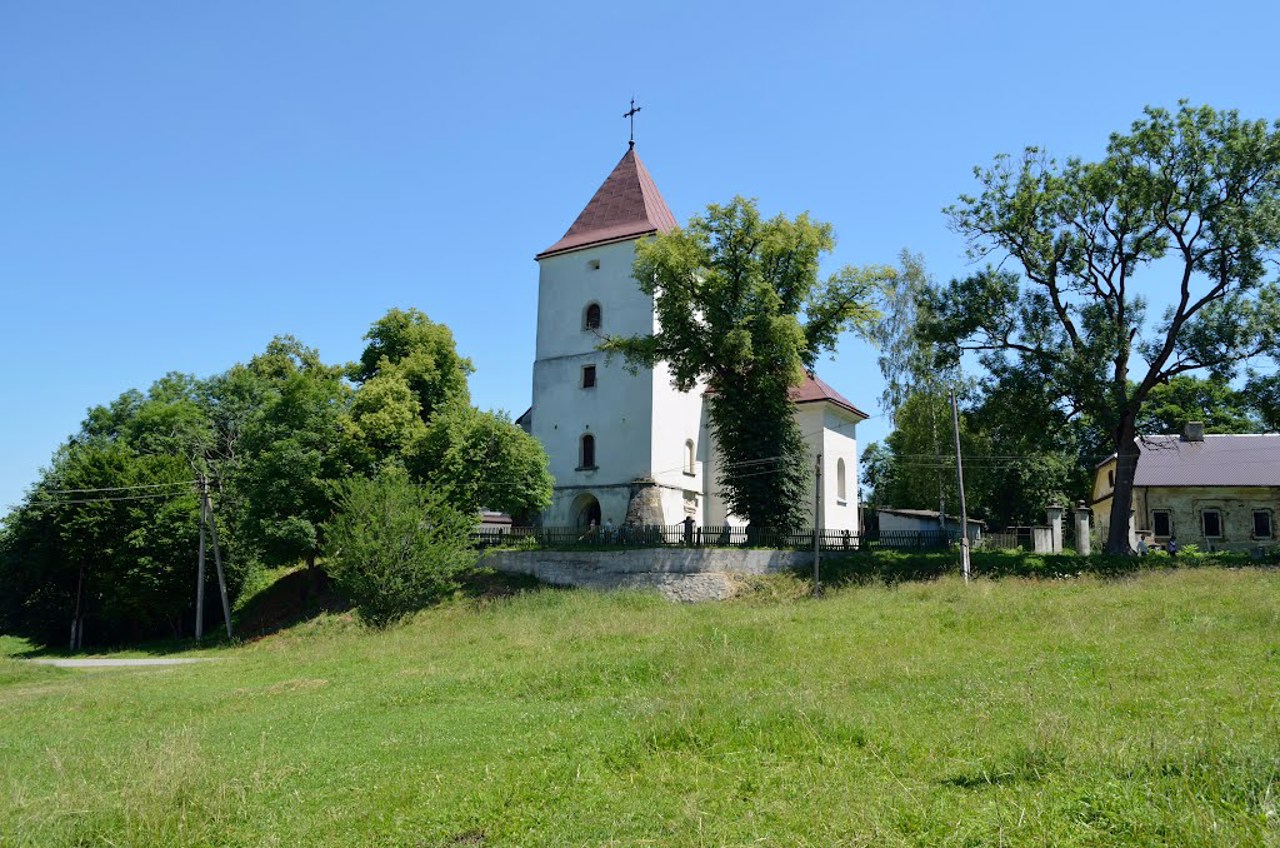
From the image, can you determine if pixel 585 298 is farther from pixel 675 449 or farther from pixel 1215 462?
pixel 1215 462

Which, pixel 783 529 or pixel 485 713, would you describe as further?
pixel 783 529

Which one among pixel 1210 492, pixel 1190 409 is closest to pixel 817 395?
pixel 1210 492

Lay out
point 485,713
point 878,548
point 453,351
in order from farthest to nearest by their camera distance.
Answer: point 453,351 < point 878,548 < point 485,713

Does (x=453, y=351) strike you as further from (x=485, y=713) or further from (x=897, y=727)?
(x=897, y=727)

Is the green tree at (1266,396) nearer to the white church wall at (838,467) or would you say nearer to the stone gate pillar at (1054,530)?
the stone gate pillar at (1054,530)

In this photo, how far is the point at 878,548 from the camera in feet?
95.9

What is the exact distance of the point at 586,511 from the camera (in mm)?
36812

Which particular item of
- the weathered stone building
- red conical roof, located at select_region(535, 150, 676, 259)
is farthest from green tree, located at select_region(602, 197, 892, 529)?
the weathered stone building

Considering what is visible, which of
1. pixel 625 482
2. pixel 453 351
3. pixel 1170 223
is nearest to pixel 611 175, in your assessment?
pixel 453 351

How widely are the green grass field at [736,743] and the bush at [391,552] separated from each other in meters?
9.90

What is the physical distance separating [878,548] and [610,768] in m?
23.0

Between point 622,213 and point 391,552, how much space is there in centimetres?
1933

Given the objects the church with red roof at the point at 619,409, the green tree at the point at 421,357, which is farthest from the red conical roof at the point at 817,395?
the green tree at the point at 421,357

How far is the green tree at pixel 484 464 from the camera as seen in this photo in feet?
106
